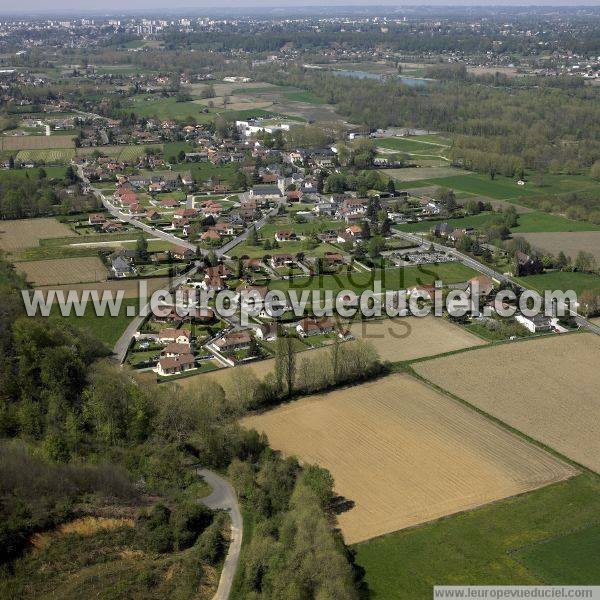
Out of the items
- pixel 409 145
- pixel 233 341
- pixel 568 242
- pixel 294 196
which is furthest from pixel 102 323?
pixel 409 145

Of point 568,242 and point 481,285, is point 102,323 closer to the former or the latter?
point 481,285

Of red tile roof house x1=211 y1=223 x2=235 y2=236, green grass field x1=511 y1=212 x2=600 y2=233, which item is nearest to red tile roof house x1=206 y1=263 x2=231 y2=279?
red tile roof house x1=211 y1=223 x2=235 y2=236

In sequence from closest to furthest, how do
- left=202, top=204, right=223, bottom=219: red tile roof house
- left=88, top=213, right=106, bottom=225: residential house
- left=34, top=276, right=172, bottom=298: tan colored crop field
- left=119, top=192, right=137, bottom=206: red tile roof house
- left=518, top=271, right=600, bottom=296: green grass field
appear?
left=34, top=276, right=172, bottom=298: tan colored crop field < left=518, top=271, right=600, bottom=296: green grass field < left=88, top=213, right=106, bottom=225: residential house < left=202, top=204, right=223, bottom=219: red tile roof house < left=119, top=192, right=137, bottom=206: red tile roof house

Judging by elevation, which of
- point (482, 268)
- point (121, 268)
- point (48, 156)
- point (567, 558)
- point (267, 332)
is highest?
point (48, 156)

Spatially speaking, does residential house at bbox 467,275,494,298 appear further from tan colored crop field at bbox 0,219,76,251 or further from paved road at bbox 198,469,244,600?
tan colored crop field at bbox 0,219,76,251

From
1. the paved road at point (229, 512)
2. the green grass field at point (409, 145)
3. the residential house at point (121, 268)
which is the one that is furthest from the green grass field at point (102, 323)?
the green grass field at point (409, 145)

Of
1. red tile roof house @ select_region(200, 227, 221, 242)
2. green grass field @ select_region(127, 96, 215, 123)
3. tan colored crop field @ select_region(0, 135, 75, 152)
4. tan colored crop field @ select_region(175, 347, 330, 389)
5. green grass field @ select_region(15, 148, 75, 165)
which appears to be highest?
green grass field @ select_region(127, 96, 215, 123)

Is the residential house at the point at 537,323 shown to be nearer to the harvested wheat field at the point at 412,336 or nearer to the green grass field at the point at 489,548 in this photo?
the harvested wheat field at the point at 412,336
